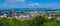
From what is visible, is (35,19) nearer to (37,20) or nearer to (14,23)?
(37,20)

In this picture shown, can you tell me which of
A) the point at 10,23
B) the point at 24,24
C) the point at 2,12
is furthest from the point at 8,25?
the point at 2,12

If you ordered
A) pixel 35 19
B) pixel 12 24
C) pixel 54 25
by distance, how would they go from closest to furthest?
1. pixel 54 25
2. pixel 12 24
3. pixel 35 19

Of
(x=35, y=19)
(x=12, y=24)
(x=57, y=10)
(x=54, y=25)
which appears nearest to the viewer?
(x=54, y=25)

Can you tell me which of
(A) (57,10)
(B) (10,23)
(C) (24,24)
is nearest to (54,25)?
(C) (24,24)

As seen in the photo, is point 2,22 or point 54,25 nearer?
point 54,25

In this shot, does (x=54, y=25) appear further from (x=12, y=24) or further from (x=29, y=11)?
(x=29, y=11)

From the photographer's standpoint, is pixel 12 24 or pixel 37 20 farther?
pixel 37 20

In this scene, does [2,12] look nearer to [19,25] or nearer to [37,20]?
[37,20]

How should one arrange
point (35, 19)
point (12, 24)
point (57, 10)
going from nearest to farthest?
point (12, 24), point (35, 19), point (57, 10)

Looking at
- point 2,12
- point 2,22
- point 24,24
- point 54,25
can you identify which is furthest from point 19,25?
point 2,12
